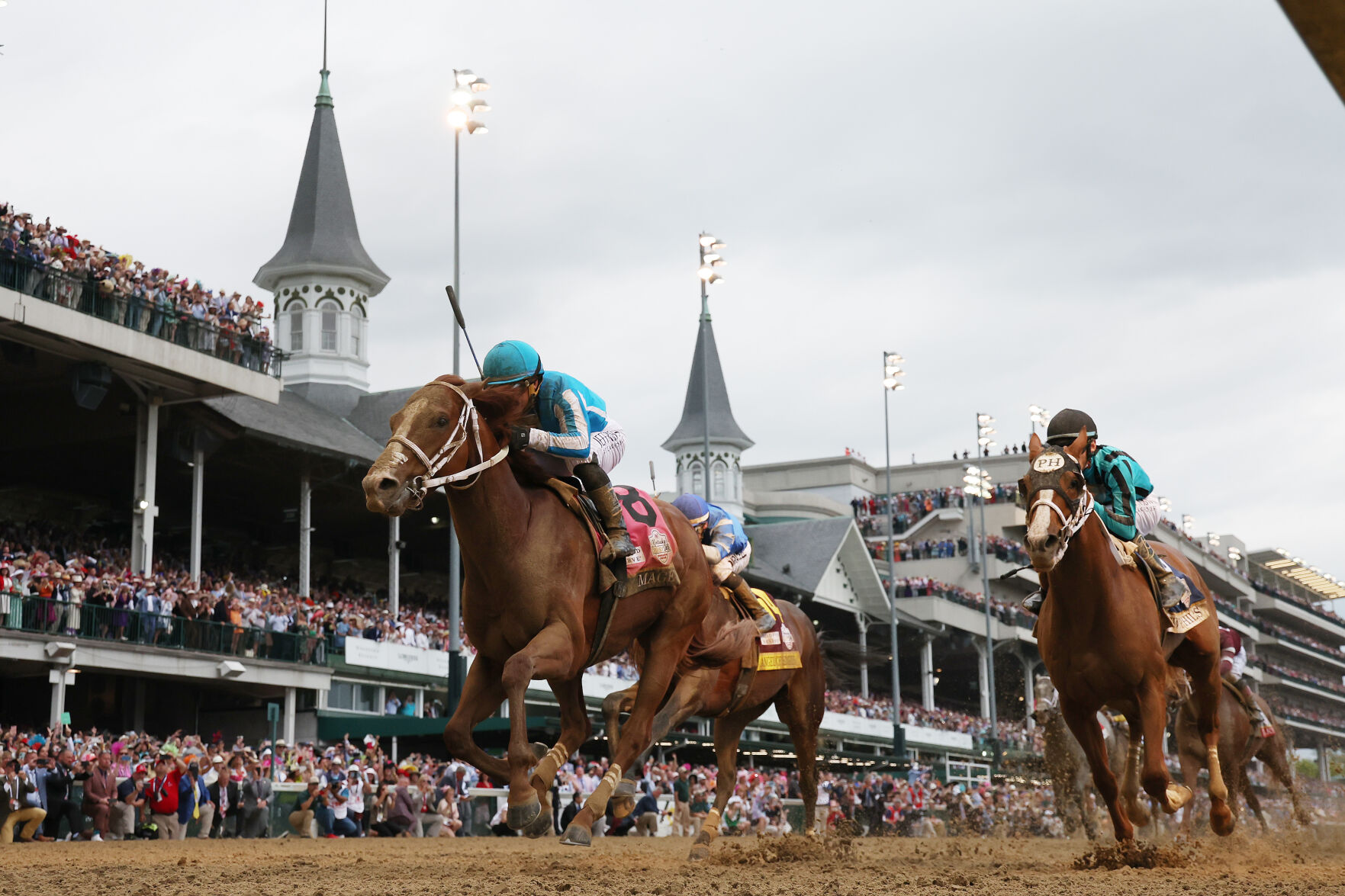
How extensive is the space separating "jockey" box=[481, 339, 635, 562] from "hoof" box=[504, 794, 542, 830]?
1.63 m

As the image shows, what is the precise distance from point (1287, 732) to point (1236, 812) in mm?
4842

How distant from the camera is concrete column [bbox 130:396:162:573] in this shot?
2567 centimetres

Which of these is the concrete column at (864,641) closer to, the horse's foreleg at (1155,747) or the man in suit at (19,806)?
the man in suit at (19,806)

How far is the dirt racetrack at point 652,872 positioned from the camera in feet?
21.5

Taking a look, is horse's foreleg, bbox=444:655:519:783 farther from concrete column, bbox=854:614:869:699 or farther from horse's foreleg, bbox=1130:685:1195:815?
concrete column, bbox=854:614:869:699

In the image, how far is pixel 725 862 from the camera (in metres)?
9.27

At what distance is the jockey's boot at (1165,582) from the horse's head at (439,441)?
175 inches

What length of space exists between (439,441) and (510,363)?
1015mm

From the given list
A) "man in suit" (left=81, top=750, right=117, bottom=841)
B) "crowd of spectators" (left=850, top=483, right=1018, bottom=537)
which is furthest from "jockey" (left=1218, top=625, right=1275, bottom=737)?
"crowd of spectators" (left=850, top=483, right=1018, bottom=537)

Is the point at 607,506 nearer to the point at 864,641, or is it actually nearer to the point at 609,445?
the point at 609,445

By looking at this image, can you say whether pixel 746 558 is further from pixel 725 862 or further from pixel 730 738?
pixel 725 862

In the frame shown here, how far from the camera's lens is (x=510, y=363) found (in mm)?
8328

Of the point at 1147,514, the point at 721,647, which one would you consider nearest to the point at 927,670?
the point at 1147,514

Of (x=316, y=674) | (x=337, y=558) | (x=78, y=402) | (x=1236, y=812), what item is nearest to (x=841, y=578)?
(x=337, y=558)
